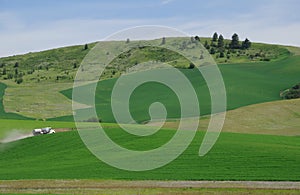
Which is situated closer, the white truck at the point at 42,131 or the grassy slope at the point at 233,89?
the white truck at the point at 42,131

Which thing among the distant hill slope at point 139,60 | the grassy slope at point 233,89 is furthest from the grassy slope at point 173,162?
the distant hill slope at point 139,60

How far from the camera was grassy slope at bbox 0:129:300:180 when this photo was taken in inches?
1597

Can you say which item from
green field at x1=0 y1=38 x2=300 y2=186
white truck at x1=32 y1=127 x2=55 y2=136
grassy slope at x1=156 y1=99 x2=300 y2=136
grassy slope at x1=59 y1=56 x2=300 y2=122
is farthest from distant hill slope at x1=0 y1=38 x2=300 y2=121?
white truck at x1=32 y1=127 x2=55 y2=136

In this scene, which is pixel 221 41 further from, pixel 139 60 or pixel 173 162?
pixel 173 162

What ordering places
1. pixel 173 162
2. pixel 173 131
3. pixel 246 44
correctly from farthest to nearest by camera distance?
pixel 246 44, pixel 173 131, pixel 173 162

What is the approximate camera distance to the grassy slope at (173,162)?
40562mm

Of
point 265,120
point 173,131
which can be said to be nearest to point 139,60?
point 265,120

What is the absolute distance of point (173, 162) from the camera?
44.9 metres

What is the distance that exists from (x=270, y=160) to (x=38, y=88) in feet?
317

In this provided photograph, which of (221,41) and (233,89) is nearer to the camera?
(233,89)

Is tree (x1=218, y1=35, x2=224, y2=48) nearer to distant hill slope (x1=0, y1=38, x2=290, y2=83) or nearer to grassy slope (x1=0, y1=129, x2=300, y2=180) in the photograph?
distant hill slope (x1=0, y1=38, x2=290, y2=83)

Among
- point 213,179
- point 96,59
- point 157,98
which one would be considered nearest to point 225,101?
point 157,98

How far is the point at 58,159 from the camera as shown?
166 ft

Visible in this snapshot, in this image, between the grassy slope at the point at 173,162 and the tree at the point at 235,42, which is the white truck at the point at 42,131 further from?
the tree at the point at 235,42
